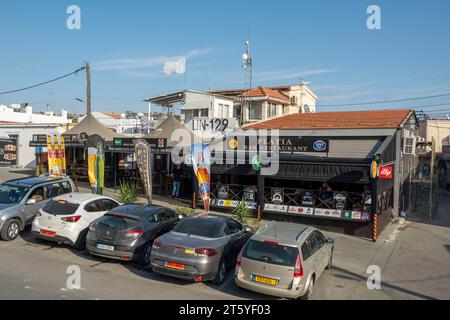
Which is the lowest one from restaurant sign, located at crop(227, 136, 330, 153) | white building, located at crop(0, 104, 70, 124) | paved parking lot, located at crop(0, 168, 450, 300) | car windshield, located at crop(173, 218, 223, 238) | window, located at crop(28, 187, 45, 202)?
paved parking lot, located at crop(0, 168, 450, 300)

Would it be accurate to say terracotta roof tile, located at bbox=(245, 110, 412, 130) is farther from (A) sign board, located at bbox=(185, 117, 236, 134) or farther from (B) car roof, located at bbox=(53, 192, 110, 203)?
(B) car roof, located at bbox=(53, 192, 110, 203)

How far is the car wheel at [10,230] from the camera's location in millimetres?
12148

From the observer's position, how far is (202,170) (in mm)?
17562

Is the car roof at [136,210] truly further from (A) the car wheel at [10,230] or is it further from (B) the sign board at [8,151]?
(B) the sign board at [8,151]

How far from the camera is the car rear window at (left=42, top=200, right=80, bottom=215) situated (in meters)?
11.5

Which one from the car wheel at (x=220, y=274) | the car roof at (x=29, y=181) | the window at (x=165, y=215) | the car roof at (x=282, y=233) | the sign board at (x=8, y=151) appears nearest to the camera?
the car roof at (x=282, y=233)

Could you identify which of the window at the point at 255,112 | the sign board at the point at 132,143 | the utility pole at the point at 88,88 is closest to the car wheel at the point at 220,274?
the sign board at the point at 132,143

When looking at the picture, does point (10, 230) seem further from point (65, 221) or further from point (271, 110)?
point (271, 110)

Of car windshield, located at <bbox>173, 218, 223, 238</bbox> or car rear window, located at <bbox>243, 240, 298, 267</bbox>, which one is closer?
car rear window, located at <bbox>243, 240, 298, 267</bbox>

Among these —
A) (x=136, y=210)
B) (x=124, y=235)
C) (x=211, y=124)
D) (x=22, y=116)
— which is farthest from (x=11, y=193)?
(x=22, y=116)

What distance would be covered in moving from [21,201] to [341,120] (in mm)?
18205

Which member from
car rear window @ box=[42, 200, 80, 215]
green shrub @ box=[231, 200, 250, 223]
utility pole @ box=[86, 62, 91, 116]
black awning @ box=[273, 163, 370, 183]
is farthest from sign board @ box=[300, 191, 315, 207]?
utility pole @ box=[86, 62, 91, 116]
